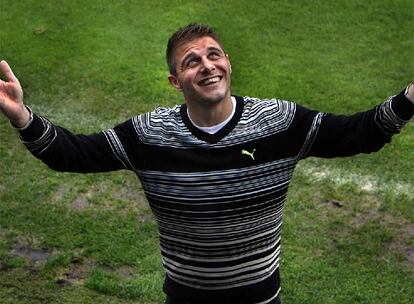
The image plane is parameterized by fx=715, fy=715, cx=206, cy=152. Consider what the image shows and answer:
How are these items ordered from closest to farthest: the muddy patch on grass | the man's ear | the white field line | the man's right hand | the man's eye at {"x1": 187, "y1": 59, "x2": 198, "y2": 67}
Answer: the man's right hand
the man's eye at {"x1": 187, "y1": 59, "x2": 198, "y2": 67}
the man's ear
the muddy patch on grass
the white field line

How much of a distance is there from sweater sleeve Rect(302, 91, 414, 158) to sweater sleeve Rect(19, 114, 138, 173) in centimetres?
85

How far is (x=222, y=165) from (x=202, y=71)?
44 cm

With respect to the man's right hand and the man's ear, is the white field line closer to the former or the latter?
the man's ear

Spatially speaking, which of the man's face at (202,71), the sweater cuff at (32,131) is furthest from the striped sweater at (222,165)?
the man's face at (202,71)

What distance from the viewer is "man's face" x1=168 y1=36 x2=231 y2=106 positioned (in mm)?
3141

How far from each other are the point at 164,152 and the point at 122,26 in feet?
27.8

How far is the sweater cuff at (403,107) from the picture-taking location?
9.96 feet

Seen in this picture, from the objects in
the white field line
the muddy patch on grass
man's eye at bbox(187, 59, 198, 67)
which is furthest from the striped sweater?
the white field line

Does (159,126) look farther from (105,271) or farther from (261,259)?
(105,271)

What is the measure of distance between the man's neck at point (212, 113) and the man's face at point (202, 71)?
21 millimetres

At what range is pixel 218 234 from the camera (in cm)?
312

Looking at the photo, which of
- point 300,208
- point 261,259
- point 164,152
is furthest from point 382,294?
point 164,152

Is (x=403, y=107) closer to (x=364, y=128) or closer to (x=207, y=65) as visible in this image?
(x=364, y=128)

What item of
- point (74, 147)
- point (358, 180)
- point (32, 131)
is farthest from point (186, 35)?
point (358, 180)
